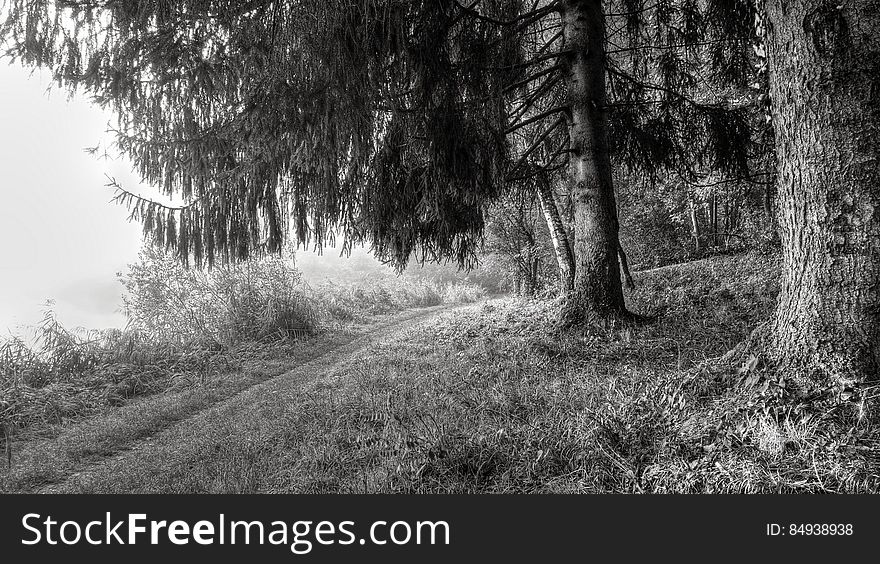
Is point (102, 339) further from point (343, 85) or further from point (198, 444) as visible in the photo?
point (343, 85)

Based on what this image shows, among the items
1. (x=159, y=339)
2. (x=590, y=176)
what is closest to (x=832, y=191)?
(x=590, y=176)

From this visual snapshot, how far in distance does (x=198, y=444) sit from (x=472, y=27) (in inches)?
206

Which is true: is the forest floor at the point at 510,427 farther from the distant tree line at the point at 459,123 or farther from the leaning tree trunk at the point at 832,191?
the distant tree line at the point at 459,123

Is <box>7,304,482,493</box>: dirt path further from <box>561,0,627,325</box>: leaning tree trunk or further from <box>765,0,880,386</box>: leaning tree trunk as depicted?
<box>765,0,880,386</box>: leaning tree trunk

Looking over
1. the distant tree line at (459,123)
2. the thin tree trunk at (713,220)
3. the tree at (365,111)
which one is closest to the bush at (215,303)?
the distant tree line at (459,123)

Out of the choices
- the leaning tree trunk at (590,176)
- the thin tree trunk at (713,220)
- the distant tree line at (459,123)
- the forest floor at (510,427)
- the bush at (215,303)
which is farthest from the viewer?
the thin tree trunk at (713,220)

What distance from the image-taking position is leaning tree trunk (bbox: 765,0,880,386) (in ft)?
9.72

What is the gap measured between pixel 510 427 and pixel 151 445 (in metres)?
3.94

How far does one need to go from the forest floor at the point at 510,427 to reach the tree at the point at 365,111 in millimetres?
1432

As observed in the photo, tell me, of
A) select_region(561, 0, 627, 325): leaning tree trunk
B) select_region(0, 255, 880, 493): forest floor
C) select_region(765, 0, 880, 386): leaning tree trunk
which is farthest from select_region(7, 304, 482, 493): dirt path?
select_region(765, 0, 880, 386): leaning tree trunk

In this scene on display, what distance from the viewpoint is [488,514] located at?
93.3 inches

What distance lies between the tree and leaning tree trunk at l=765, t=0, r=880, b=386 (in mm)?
2785

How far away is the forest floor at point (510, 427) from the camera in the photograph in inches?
102

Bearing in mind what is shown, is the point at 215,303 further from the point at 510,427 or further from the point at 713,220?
the point at 713,220
